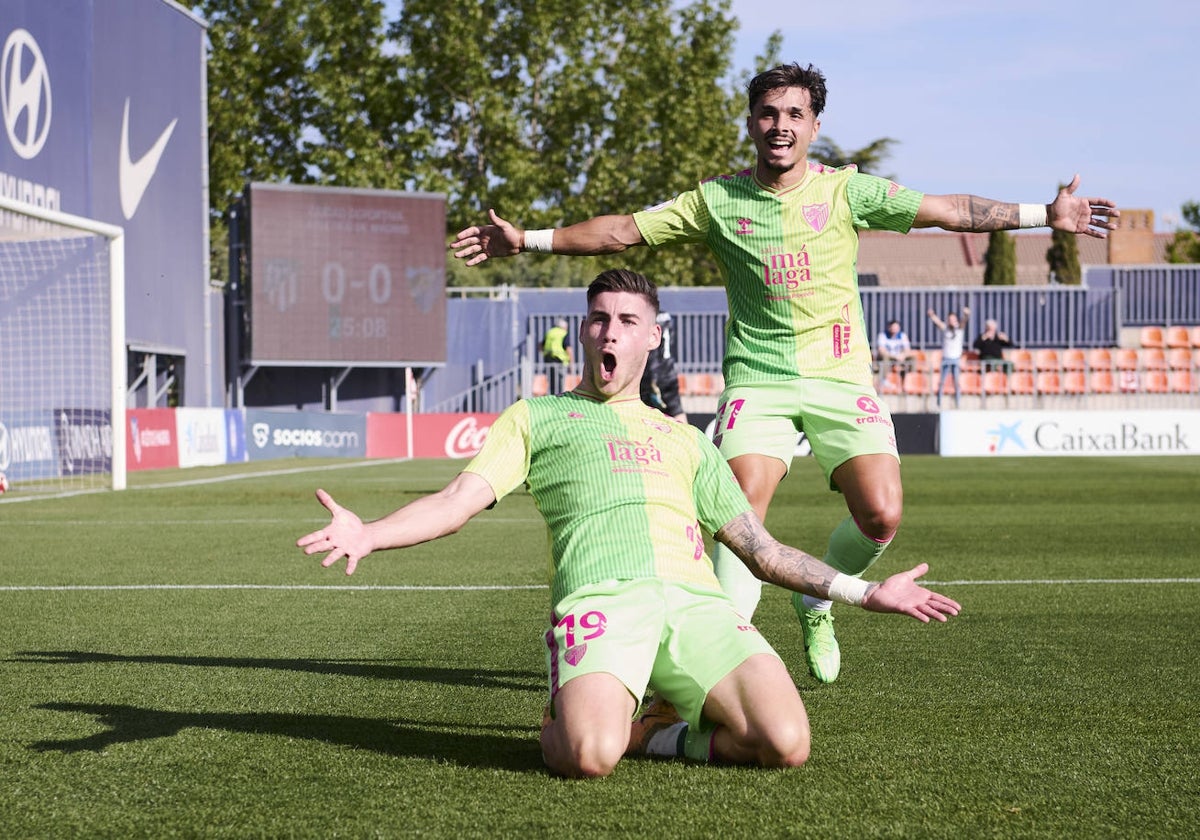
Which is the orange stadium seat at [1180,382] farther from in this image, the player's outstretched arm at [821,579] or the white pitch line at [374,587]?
the player's outstretched arm at [821,579]

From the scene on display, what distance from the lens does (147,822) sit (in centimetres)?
339

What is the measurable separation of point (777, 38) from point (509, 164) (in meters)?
13.6

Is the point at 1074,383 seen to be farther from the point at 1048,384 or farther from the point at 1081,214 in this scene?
the point at 1081,214

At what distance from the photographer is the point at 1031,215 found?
5.44 metres

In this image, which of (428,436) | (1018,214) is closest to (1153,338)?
(428,436)

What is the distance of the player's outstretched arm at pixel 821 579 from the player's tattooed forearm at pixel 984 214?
1717 millimetres

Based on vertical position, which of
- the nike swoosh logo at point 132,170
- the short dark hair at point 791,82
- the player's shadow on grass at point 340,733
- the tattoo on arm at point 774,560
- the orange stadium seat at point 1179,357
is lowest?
the player's shadow on grass at point 340,733

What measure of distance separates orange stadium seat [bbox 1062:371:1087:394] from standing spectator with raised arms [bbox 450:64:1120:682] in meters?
29.5

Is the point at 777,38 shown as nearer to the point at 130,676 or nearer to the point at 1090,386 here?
the point at 1090,386

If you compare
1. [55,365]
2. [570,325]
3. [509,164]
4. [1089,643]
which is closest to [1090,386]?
[570,325]

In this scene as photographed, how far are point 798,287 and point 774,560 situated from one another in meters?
1.75

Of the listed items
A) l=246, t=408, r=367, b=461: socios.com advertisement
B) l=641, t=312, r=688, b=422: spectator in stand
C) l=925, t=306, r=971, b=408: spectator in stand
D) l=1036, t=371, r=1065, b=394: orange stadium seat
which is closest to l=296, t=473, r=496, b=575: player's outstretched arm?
l=641, t=312, r=688, b=422: spectator in stand

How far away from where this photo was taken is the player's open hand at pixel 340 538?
133 inches

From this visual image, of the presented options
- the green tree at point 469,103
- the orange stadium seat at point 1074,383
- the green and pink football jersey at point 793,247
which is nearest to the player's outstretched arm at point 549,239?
the green and pink football jersey at point 793,247
